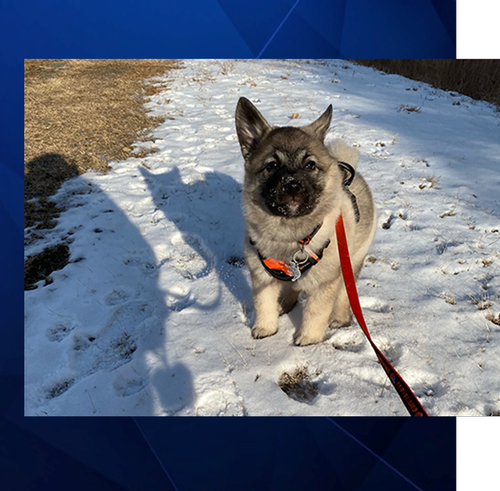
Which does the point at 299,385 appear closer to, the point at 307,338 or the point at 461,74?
the point at 307,338

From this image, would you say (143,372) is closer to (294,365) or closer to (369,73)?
(294,365)

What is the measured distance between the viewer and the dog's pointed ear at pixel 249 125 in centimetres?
247

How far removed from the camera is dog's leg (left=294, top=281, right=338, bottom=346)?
254 cm

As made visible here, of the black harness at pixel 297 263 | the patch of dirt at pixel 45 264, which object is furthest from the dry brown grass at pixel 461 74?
the patch of dirt at pixel 45 264

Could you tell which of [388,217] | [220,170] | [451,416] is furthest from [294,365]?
[220,170]

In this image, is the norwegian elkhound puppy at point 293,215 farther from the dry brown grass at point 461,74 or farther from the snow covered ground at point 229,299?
the dry brown grass at point 461,74

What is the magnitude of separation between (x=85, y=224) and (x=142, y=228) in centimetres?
76

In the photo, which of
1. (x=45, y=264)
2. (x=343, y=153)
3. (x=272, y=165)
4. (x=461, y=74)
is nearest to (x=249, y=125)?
(x=272, y=165)

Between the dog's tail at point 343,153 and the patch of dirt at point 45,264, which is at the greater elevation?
the dog's tail at point 343,153

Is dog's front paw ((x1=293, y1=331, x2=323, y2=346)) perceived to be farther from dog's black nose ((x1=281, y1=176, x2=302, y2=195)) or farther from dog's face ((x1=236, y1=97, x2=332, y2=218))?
dog's black nose ((x1=281, y1=176, x2=302, y2=195))

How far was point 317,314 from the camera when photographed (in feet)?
8.48

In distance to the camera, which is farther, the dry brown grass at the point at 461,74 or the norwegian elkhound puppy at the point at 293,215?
the dry brown grass at the point at 461,74

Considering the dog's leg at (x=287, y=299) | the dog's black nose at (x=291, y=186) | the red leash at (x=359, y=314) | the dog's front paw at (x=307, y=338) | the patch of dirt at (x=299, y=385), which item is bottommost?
the patch of dirt at (x=299, y=385)

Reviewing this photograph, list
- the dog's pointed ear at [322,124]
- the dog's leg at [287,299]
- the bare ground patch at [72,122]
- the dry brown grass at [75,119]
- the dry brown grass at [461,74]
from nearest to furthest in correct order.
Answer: the dog's pointed ear at [322,124]
the dog's leg at [287,299]
the bare ground patch at [72,122]
the dry brown grass at [75,119]
the dry brown grass at [461,74]
